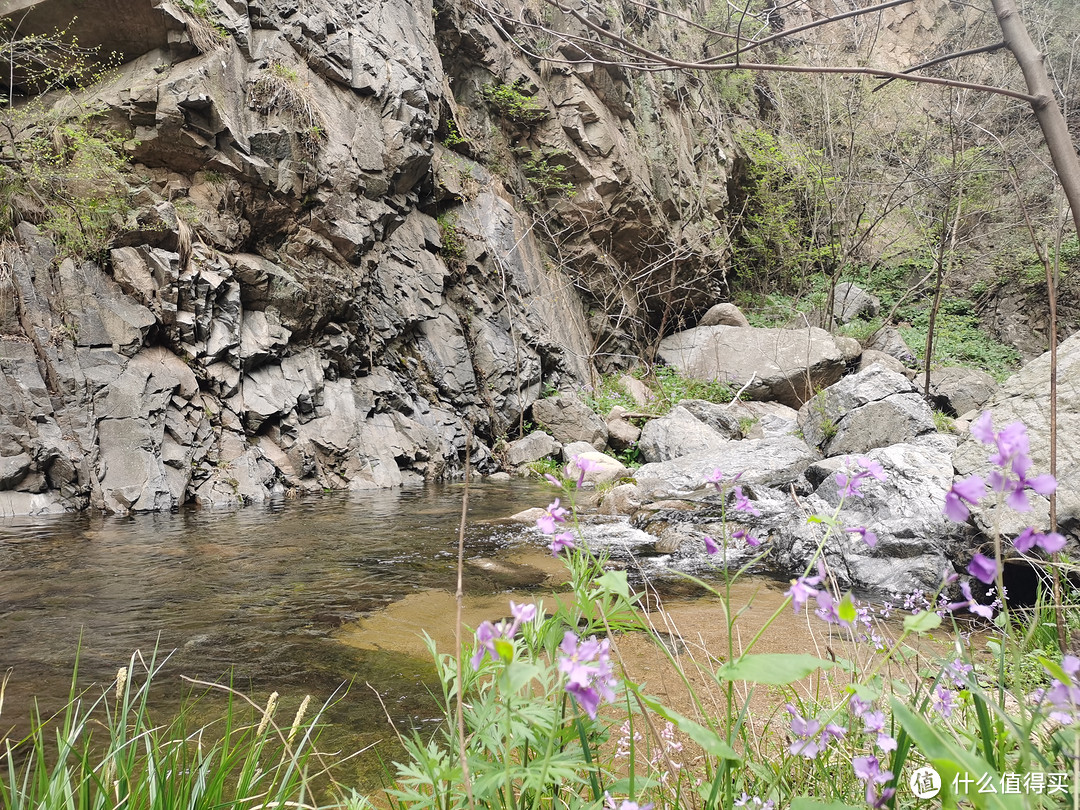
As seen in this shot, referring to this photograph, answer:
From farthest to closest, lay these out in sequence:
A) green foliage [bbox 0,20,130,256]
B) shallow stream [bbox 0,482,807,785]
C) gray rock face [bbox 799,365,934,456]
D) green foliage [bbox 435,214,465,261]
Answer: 1. green foliage [bbox 435,214,465,261]
2. green foliage [bbox 0,20,130,256]
3. gray rock face [bbox 799,365,934,456]
4. shallow stream [bbox 0,482,807,785]

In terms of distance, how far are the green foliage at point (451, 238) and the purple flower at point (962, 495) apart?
13.2 meters

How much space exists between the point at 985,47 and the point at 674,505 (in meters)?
5.85

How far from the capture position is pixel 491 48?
47.8ft

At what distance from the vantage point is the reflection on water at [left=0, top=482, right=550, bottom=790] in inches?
100

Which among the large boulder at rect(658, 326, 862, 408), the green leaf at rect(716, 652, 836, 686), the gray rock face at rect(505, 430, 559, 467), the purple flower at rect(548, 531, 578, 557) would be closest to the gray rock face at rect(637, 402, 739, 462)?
the gray rock face at rect(505, 430, 559, 467)

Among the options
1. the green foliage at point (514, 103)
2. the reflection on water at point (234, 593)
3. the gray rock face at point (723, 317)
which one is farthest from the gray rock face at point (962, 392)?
the green foliage at point (514, 103)

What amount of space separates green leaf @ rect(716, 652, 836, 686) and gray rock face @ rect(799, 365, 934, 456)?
6796 millimetres

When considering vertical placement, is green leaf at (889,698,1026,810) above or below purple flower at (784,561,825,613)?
below

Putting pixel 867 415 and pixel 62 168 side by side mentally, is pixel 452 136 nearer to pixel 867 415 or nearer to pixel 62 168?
pixel 62 168

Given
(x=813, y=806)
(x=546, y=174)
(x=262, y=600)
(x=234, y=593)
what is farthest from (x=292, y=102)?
(x=813, y=806)

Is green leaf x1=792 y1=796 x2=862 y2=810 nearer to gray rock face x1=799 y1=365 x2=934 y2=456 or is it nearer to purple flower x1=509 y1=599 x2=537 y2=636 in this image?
purple flower x1=509 y1=599 x2=537 y2=636

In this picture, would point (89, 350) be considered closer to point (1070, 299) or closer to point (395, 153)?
→ point (395, 153)

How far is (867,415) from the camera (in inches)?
279

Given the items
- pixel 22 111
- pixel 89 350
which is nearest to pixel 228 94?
pixel 22 111
